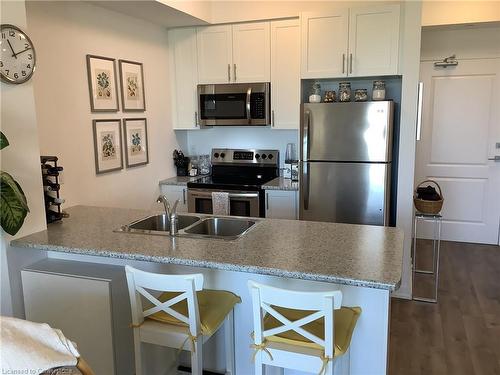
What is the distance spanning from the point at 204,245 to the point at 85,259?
752 millimetres

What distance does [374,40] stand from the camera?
3.52 m

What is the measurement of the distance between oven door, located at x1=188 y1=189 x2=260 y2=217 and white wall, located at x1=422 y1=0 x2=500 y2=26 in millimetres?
2483

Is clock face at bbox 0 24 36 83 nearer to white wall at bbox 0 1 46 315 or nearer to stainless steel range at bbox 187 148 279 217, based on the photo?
white wall at bbox 0 1 46 315

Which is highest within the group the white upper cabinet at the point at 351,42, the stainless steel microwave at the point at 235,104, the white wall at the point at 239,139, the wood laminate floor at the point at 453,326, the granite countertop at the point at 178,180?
the white upper cabinet at the point at 351,42

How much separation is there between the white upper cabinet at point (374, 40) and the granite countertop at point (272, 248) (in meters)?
1.69

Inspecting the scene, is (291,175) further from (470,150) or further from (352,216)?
(470,150)

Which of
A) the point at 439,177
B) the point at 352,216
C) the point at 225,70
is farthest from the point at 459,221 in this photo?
the point at 225,70

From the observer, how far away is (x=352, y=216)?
368cm

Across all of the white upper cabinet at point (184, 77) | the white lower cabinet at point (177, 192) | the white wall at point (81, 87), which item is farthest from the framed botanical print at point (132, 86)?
the white lower cabinet at point (177, 192)

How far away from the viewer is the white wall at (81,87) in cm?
281

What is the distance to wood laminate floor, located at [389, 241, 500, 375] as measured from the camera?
268 cm

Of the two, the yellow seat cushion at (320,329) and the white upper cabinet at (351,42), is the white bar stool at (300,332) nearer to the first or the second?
the yellow seat cushion at (320,329)

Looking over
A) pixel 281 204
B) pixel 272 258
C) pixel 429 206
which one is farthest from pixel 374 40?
pixel 272 258

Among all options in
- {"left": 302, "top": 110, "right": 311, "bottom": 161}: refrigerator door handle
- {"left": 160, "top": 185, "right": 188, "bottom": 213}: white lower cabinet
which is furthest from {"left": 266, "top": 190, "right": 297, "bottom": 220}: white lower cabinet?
{"left": 160, "top": 185, "right": 188, "bottom": 213}: white lower cabinet
